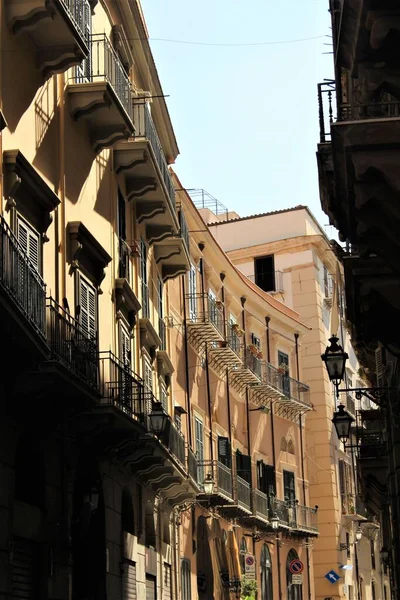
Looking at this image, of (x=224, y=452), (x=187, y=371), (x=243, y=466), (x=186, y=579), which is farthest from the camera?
(x=243, y=466)

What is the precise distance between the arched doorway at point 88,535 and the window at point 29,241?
12.6 ft

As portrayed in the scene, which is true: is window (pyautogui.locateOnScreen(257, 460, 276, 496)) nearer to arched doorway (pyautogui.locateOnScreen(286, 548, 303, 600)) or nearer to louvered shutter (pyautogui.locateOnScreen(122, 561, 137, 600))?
arched doorway (pyautogui.locateOnScreen(286, 548, 303, 600))

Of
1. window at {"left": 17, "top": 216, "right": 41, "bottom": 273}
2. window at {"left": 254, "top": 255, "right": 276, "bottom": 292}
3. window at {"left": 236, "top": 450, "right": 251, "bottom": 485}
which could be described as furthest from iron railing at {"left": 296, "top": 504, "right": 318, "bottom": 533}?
window at {"left": 17, "top": 216, "right": 41, "bottom": 273}

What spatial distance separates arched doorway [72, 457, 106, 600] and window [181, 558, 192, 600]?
10259 mm

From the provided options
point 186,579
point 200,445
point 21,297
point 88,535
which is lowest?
point 88,535

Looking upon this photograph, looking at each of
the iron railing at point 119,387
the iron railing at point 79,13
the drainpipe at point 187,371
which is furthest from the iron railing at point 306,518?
the iron railing at point 79,13

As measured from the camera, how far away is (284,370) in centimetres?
4425

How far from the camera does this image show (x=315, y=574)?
4681cm

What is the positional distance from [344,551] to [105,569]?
30281 millimetres

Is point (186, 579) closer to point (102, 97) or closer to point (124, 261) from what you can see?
point (124, 261)

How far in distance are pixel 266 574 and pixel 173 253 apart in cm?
1650

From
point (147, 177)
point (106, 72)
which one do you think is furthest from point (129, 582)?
point (106, 72)

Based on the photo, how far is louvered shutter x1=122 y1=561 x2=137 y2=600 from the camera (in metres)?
21.2

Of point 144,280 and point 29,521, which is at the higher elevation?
point 144,280
